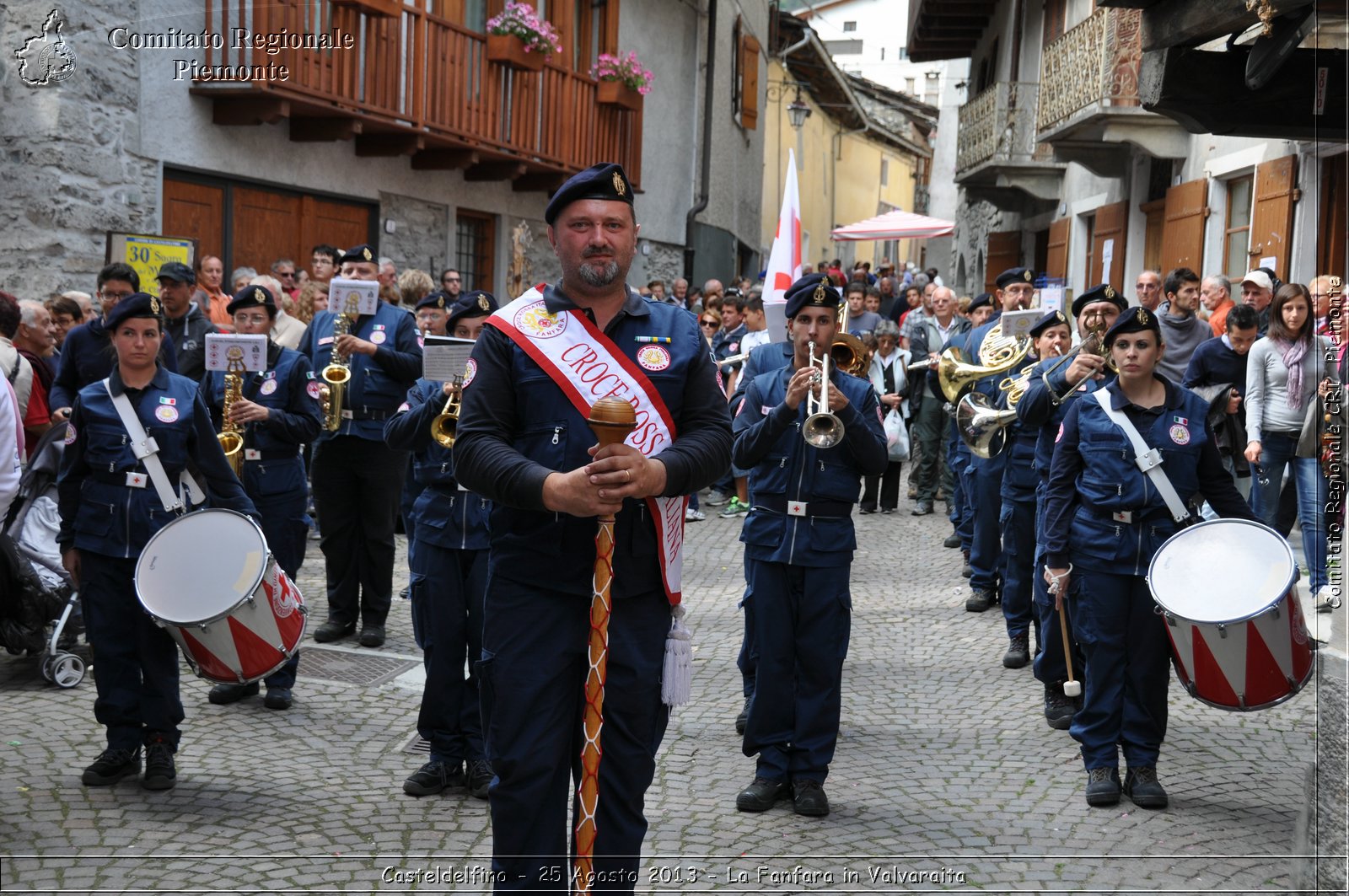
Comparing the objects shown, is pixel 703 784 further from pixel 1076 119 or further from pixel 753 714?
pixel 1076 119

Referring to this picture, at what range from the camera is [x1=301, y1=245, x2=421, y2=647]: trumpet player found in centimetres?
836

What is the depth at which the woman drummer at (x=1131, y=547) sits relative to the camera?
5.75 meters

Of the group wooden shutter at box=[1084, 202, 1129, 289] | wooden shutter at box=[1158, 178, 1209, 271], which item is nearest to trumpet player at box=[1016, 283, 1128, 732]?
wooden shutter at box=[1158, 178, 1209, 271]

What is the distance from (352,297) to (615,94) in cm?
1384

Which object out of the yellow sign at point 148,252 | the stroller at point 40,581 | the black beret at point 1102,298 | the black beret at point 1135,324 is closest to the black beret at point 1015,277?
the black beret at point 1102,298

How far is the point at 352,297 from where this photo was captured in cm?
838

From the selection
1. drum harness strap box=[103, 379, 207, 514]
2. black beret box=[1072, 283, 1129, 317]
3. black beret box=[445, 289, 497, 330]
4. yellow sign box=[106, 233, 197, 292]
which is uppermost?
yellow sign box=[106, 233, 197, 292]

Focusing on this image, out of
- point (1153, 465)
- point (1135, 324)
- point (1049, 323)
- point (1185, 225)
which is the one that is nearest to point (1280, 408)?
point (1049, 323)

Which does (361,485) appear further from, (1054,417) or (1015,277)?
(1015,277)

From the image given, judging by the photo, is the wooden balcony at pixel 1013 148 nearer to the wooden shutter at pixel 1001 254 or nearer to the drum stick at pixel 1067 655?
the wooden shutter at pixel 1001 254

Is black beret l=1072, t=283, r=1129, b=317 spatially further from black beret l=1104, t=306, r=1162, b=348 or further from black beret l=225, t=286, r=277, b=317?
black beret l=225, t=286, r=277, b=317

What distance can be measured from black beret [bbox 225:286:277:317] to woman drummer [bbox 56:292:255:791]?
201 cm

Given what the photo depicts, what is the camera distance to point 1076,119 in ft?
56.0

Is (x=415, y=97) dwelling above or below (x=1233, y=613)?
above
